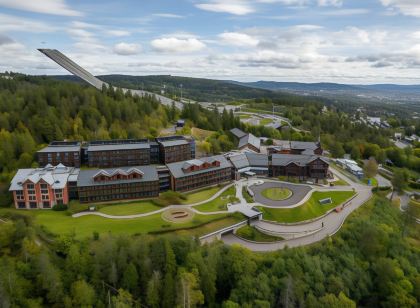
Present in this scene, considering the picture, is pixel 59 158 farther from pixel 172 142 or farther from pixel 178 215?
pixel 178 215

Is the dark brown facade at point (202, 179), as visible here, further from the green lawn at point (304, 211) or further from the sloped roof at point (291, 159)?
the green lawn at point (304, 211)

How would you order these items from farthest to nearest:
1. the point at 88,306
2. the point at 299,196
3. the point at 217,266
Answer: the point at 299,196 → the point at 217,266 → the point at 88,306

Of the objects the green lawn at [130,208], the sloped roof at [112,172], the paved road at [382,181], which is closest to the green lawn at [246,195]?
the green lawn at [130,208]

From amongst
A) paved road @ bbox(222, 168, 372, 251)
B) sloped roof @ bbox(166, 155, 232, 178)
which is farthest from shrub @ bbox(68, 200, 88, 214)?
paved road @ bbox(222, 168, 372, 251)

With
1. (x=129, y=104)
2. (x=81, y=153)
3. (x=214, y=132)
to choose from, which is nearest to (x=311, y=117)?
(x=214, y=132)

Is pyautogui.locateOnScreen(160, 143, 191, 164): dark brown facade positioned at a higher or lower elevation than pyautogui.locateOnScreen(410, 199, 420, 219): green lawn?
higher

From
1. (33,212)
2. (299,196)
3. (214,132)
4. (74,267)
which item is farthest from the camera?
(214,132)

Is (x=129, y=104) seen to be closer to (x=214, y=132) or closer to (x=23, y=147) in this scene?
(x=214, y=132)

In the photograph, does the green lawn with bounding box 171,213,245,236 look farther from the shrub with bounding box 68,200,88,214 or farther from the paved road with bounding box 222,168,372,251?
the shrub with bounding box 68,200,88,214
